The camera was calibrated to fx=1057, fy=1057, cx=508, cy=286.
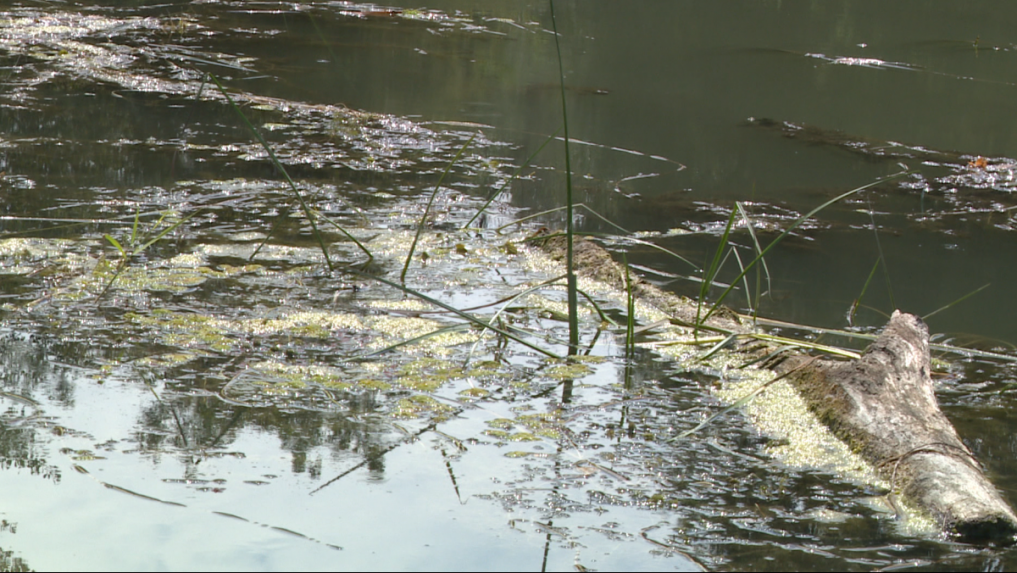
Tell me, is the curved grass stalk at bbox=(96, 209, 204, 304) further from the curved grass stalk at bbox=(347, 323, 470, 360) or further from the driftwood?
the driftwood

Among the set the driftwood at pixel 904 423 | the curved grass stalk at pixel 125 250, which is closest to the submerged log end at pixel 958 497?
the driftwood at pixel 904 423

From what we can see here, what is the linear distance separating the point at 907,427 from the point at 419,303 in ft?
5.72

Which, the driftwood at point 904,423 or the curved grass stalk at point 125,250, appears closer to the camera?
the driftwood at point 904,423

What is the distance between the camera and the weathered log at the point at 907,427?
237 cm

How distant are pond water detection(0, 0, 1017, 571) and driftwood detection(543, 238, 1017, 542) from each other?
9cm

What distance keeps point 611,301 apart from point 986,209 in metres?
3.09

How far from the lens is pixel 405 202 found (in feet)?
17.2

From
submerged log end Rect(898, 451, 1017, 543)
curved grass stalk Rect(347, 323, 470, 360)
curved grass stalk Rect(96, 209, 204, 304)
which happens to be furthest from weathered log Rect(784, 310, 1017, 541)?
curved grass stalk Rect(96, 209, 204, 304)

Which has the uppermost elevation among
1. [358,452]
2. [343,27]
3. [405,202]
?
[343,27]

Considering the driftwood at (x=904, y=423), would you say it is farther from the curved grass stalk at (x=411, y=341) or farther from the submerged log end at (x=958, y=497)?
the curved grass stalk at (x=411, y=341)

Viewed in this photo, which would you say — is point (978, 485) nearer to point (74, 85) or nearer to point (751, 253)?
point (751, 253)

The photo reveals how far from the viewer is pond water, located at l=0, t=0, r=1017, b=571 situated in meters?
2.31

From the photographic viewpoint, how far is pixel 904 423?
9.09 feet

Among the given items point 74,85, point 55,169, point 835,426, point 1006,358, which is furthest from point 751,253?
point 74,85
